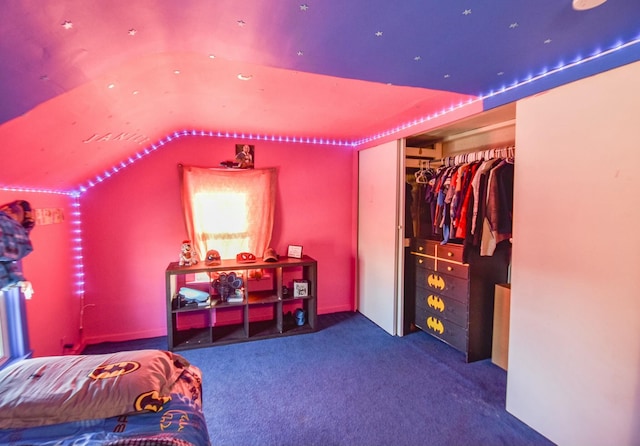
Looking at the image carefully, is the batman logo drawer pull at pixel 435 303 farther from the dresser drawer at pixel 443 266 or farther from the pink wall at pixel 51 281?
the pink wall at pixel 51 281

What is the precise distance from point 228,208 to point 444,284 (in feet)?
7.52

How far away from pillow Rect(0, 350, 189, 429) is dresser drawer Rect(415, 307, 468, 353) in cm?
225

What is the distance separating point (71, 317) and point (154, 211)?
3.75ft

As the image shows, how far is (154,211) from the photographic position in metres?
3.03

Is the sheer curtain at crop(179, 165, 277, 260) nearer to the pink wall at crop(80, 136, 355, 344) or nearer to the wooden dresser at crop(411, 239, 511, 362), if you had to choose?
the pink wall at crop(80, 136, 355, 344)

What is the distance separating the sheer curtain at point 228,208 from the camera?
10.1ft

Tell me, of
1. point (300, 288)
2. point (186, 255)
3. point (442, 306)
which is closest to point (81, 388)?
point (186, 255)

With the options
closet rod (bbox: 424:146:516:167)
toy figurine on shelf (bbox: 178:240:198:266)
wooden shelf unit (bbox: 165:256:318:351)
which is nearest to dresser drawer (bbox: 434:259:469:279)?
closet rod (bbox: 424:146:516:167)

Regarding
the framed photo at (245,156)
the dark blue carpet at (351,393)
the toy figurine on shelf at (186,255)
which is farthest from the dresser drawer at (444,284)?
the toy figurine on shelf at (186,255)

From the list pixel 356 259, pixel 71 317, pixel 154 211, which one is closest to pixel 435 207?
pixel 356 259

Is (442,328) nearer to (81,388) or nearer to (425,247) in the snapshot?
(425,247)

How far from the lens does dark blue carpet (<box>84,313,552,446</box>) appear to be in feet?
5.77

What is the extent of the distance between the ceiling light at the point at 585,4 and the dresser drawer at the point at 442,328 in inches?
89.4

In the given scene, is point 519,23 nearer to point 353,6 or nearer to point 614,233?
point 353,6
